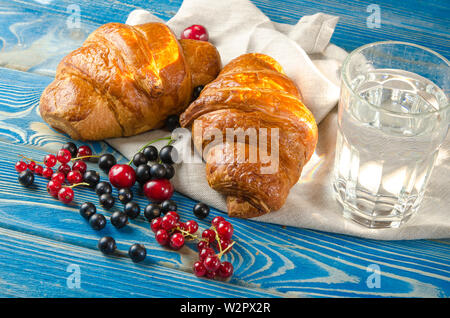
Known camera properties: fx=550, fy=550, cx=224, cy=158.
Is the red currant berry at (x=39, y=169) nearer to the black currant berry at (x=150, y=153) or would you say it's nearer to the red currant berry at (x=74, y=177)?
the red currant berry at (x=74, y=177)

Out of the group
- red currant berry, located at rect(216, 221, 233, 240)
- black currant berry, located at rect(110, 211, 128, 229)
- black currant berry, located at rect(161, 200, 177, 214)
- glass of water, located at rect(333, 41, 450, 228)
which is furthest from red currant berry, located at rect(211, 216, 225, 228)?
glass of water, located at rect(333, 41, 450, 228)

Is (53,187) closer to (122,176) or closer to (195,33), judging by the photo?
(122,176)

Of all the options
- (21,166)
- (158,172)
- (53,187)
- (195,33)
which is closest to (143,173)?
(158,172)

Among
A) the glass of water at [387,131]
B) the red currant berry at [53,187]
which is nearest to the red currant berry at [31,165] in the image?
the red currant berry at [53,187]

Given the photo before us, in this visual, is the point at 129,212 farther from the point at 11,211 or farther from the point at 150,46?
the point at 150,46

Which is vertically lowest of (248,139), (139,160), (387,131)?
(139,160)

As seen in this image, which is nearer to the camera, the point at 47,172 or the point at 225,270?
the point at 225,270
